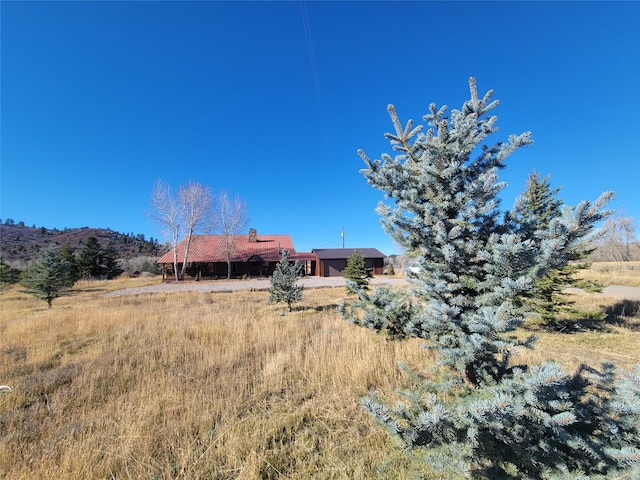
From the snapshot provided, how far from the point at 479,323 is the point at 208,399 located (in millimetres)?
3563

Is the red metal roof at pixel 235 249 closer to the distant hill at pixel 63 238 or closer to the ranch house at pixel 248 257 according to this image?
the ranch house at pixel 248 257

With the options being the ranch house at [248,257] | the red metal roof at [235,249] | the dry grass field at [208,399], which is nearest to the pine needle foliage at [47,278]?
the dry grass field at [208,399]

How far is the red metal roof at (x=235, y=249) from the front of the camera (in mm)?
31806

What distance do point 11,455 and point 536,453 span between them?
4.62 meters

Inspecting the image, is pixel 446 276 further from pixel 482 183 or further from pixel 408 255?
pixel 482 183

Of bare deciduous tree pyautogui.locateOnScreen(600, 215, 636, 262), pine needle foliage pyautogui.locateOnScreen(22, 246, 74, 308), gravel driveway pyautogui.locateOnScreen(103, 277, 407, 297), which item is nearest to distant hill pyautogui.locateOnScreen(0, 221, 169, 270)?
gravel driveway pyautogui.locateOnScreen(103, 277, 407, 297)

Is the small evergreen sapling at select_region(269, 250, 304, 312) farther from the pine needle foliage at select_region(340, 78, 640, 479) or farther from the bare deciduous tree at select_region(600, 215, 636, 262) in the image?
the bare deciduous tree at select_region(600, 215, 636, 262)

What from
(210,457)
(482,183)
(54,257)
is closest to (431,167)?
(482,183)

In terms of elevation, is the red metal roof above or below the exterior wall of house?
above

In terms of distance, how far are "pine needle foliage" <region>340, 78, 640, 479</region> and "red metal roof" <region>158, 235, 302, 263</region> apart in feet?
103

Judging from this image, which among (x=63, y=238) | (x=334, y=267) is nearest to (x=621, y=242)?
(x=334, y=267)

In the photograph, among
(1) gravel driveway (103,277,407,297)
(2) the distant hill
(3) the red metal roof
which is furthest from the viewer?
(2) the distant hill

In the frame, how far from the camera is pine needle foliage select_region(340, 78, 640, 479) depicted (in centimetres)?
142

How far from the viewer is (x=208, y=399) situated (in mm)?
3406
